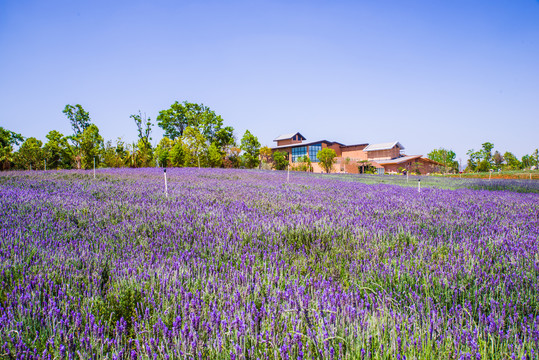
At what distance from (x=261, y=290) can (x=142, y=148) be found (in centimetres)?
3960

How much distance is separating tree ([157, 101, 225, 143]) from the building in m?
19.4

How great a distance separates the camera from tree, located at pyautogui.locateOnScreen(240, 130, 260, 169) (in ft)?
166

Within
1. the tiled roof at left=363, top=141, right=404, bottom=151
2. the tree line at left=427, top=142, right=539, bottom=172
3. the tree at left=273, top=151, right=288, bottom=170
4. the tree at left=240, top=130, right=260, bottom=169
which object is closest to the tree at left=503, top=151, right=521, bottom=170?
the tree line at left=427, top=142, right=539, bottom=172

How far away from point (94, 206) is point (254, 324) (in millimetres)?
4125

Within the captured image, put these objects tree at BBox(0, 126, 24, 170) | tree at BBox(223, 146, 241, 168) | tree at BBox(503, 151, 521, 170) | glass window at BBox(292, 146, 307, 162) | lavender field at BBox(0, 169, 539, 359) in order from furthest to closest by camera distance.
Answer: glass window at BBox(292, 146, 307, 162)
tree at BBox(503, 151, 521, 170)
tree at BBox(223, 146, 241, 168)
tree at BBox(0, 126, 24, 170)
lavender field at BBox(0, 169, 539, 359)

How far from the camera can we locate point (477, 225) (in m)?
3.71

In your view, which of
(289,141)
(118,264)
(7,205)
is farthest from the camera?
(289,141)

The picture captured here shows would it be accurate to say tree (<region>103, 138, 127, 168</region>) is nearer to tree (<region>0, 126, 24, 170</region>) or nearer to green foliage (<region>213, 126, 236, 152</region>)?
tree (<region>0, 126, 24, 170</region>)

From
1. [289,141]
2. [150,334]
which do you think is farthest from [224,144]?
[150,334]

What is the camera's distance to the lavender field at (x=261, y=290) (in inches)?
46.8

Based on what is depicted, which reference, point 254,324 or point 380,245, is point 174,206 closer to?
point 380,245

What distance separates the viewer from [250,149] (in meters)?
51.7

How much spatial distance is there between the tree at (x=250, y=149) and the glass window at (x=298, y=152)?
20.7m

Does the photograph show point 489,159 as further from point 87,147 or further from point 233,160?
point 87,147
